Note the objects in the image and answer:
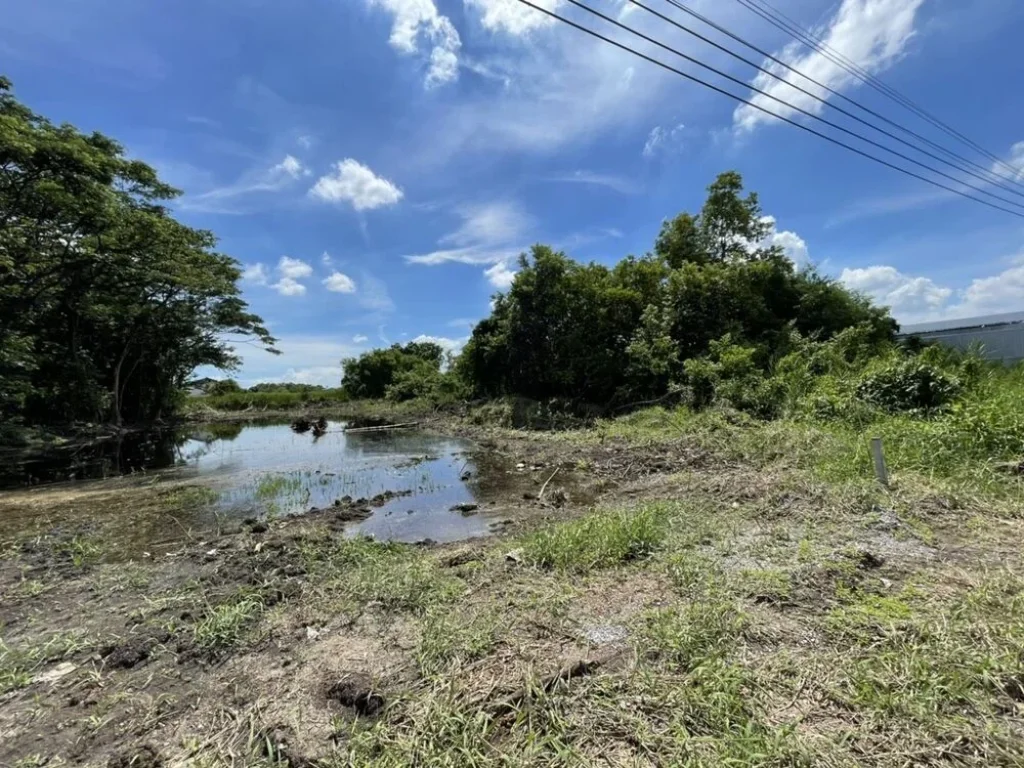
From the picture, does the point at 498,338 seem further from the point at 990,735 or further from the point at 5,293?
the point at 990,735

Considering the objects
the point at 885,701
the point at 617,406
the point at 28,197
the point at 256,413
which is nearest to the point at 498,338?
the point at 617,406

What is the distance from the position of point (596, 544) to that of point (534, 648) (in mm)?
1828

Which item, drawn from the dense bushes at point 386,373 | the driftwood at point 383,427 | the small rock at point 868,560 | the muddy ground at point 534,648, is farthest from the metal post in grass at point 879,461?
the dense bushes at point 386,373

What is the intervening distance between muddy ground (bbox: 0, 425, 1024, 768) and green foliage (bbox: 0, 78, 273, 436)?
15030 mm

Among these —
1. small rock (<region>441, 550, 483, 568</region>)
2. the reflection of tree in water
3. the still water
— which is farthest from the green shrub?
the reflection of tree in water

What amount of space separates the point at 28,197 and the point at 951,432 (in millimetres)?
23634

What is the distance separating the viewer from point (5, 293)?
54.2 ft

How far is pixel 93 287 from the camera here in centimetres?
2033

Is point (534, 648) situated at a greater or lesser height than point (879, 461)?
lesser

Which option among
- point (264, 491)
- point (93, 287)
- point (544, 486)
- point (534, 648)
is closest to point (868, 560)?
point (534, 648)

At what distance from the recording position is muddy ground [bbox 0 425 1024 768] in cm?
215

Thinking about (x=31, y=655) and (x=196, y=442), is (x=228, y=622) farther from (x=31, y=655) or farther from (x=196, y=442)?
(x=196, y=442)

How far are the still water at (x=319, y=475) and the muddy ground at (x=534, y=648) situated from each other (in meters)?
1.85

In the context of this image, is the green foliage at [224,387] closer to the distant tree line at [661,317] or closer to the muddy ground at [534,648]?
the distant tree line at [661,317]
